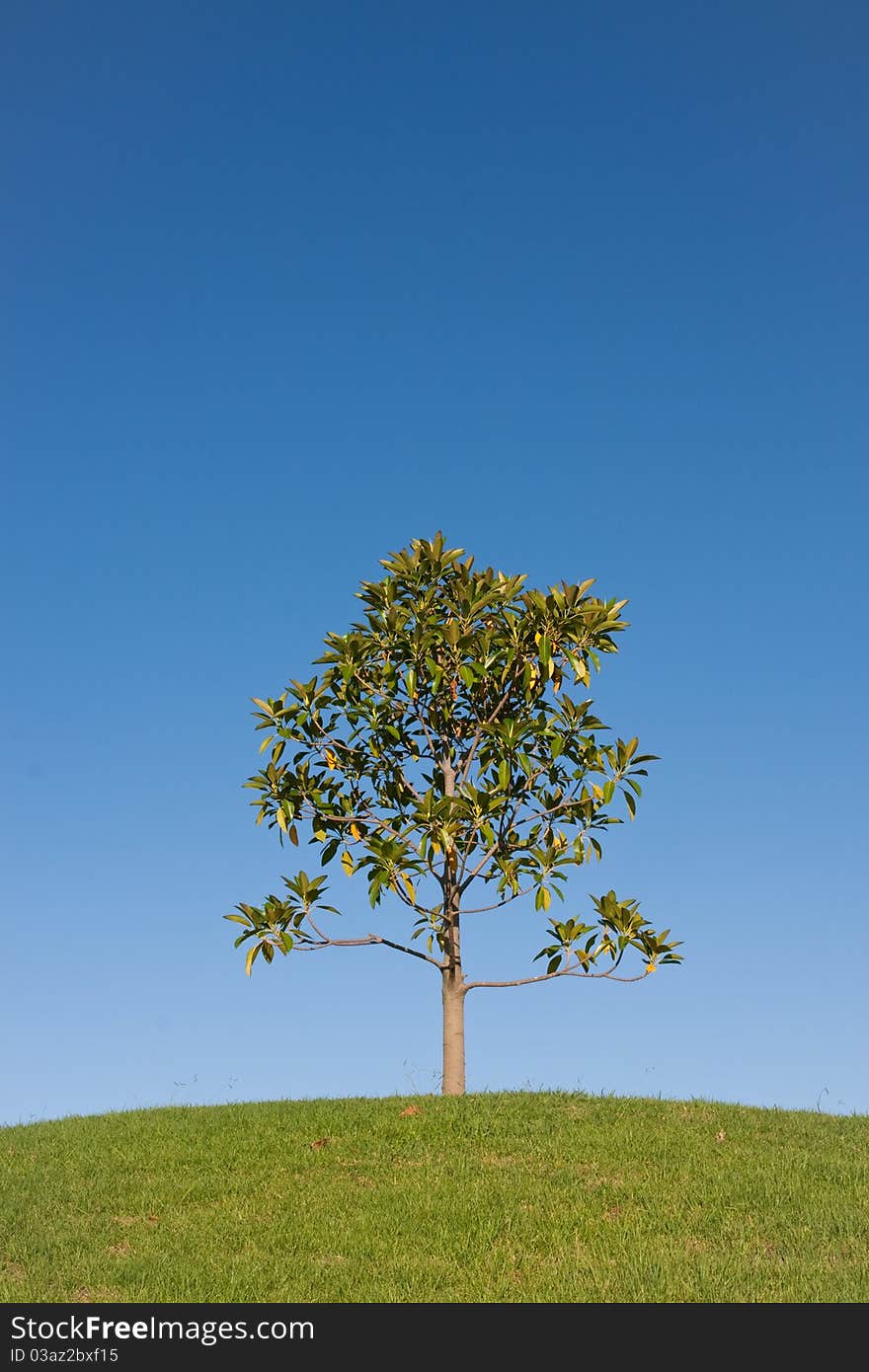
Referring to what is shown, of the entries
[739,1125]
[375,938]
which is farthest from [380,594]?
[739,1125]

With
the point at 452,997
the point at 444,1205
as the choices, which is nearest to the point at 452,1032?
the point at 452,997

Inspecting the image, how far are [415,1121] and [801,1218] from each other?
5.69m

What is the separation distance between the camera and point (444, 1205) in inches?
490

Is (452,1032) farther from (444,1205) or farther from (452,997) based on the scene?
(444,1205)

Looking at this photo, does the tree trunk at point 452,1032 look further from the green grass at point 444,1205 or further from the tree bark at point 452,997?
the green grass at point 444,1205

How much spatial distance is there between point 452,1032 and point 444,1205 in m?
6.44

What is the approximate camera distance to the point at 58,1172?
15.1 m

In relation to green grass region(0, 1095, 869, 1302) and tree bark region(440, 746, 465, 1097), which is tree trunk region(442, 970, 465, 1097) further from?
green grass region(0, 1095, 869, 1302)

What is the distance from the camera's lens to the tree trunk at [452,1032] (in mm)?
18750

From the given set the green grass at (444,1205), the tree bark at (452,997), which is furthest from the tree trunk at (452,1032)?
the green grass at (444,1205)

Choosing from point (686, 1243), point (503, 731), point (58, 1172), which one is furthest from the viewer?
point (503, 731)

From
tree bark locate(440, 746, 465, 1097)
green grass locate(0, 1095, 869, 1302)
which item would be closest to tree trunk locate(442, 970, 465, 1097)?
tree bark locate(440, 746, 465, 1097)
